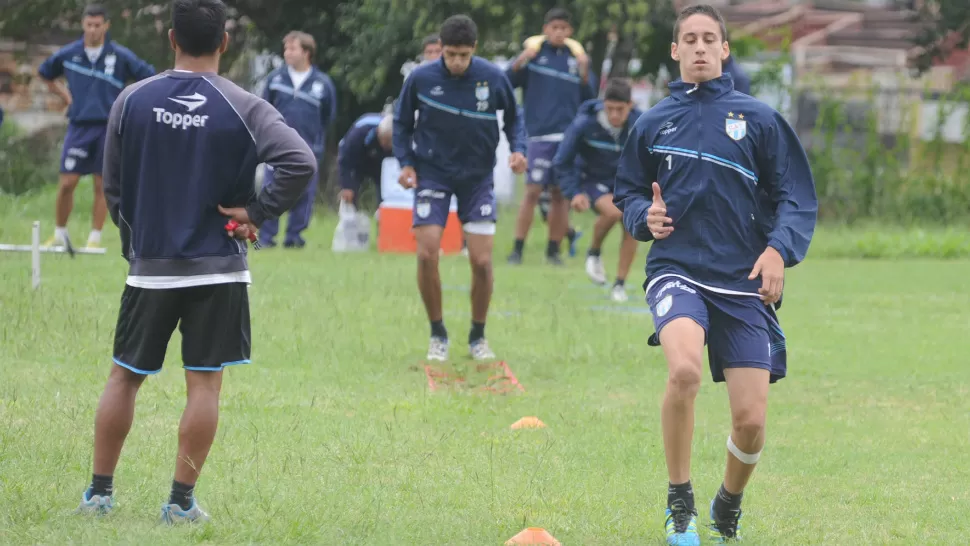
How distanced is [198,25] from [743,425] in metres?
2.40

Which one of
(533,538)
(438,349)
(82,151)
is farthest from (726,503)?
(82,151)

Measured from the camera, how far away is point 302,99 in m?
16.3

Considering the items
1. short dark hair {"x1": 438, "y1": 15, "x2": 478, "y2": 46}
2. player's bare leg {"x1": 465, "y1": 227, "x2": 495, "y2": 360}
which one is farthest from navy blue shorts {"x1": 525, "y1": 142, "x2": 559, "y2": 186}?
short dark hair {"x1": 438, "y1": 15, "x2": 478, "y2": 46}

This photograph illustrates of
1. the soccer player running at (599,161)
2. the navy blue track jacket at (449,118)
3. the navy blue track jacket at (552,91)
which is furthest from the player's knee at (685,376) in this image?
the navy blue track jacket at (552,91)

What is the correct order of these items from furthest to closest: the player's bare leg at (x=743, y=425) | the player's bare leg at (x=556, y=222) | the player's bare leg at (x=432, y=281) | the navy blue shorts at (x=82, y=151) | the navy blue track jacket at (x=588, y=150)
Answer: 1. the player's bare leg at (x=556, y=222)
2. the navy blue shorts at (x=82, y=151)
3. the navy blue track jacket at (x=588, y=150)
4. the player's bare leg at (x=432, y=281)
5. the player's bare leg at (x=743, y=425)

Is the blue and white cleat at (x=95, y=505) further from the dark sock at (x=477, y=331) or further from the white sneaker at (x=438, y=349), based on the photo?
the dark sock at (x=477, y=331)

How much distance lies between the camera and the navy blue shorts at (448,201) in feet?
31.8

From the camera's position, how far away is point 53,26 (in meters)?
25.2

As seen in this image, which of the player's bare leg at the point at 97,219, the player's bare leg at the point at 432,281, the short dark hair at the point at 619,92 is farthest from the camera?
the player's bare leg at the point at 97,219

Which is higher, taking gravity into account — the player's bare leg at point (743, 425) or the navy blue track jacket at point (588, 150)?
the player's bare leg at point (743, 425)

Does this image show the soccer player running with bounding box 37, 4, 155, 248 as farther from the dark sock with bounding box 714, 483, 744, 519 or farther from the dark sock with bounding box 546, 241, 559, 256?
the dark sock with bounding box 714, 483, 744, 519

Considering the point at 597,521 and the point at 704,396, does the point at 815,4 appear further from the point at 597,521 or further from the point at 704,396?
the point at 597,521

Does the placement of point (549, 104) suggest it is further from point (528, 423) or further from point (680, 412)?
point (680, 412)

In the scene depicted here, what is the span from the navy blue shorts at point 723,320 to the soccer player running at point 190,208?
1.38 meters
